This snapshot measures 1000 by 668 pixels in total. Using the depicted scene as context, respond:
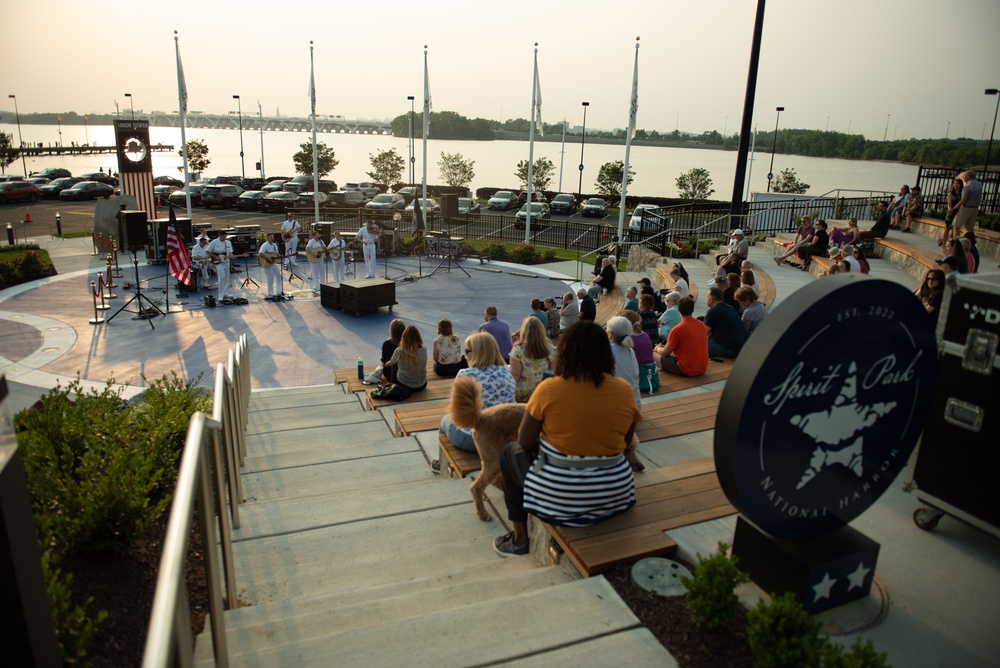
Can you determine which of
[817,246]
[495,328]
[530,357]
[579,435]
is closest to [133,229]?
[495,328]

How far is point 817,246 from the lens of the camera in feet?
53.9

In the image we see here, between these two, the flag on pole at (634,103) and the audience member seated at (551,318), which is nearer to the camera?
the audience member seated at (551,318)

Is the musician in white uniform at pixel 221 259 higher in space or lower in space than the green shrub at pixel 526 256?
higher

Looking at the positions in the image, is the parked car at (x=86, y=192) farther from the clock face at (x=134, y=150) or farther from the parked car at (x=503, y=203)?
the parked car at (x=503, y=203)

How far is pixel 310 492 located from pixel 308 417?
293cm

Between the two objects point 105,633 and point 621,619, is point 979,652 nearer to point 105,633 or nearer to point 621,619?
point 621,619

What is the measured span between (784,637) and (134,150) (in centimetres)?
2794

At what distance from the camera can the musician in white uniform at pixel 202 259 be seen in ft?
61.7

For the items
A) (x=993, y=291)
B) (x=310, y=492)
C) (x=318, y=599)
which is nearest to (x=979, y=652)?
(x=993, y=291)

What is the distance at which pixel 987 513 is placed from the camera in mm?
4242

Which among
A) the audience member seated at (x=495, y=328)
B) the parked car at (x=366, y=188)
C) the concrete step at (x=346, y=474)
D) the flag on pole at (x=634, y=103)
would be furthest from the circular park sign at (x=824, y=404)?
the parked car at (x=366, y=188)

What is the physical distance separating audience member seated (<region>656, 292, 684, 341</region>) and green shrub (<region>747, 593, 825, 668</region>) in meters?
6.85

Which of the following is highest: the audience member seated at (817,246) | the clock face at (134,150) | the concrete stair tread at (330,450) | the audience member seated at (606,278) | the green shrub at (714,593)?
the clock face at (134,150)

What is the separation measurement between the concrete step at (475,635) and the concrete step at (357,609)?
0.09 meters
